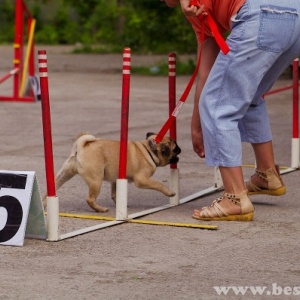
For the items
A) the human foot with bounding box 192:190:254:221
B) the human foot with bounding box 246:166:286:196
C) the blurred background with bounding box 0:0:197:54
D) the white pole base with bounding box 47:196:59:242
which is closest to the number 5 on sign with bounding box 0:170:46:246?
the white pole base with bounding box 47:196:59:242

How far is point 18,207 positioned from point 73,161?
1149mm

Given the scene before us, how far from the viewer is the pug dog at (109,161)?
7.02 m

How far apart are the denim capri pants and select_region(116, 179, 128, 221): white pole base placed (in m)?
0.56

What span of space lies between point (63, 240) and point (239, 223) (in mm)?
1223

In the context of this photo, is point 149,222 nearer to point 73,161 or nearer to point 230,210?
point 230,210

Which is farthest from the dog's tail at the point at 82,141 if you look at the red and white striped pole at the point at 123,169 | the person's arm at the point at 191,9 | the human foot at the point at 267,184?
the human foot at the point at 267,184

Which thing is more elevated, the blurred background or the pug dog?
the pug dog

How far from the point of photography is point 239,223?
22.4 ft

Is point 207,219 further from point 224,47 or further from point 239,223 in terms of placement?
point 224,47

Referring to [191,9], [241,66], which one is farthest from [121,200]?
[191,9]

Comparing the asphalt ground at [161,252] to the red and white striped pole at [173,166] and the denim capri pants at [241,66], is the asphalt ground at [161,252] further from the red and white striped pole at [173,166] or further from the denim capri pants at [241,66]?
the denim capri pants at [241,66]

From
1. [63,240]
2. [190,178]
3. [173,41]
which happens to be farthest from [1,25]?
[63,240]

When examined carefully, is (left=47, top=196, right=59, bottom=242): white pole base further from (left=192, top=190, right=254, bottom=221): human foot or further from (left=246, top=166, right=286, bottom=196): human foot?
(left=246, top=166, right=286, bottom=196): human foot

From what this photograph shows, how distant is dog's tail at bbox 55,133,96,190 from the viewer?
7.03 metres
